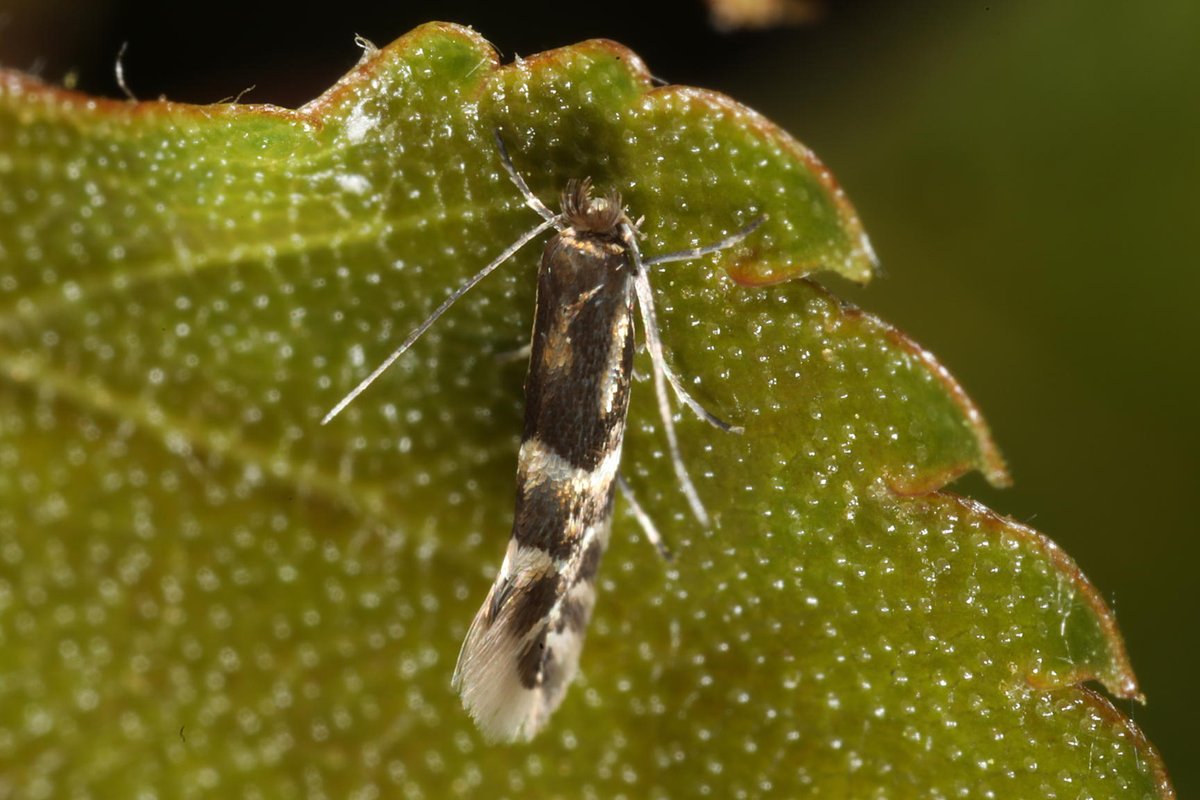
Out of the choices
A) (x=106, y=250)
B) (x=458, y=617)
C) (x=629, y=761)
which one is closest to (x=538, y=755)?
(x=629, y=761)

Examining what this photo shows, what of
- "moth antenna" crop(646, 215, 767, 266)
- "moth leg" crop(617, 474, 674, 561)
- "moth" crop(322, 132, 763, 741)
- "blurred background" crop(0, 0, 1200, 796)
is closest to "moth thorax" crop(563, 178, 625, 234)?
"moth" crop(322, 132, 763, 741)

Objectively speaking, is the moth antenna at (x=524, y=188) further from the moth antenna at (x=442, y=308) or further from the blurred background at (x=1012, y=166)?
the blurred background at (x=1012, y=166)

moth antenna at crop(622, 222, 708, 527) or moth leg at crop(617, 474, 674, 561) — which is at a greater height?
moth antenna at crop(622, 222, 708, 527)

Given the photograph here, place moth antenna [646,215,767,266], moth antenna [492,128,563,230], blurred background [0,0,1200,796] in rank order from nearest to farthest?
moth antenna [646,215,767,266], moth antenna [492,128,563,230], blurred background [0,0,1200,796]

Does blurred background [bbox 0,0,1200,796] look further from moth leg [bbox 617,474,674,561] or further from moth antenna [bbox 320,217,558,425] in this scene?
moth antenna [bbox 320,217,558,425]

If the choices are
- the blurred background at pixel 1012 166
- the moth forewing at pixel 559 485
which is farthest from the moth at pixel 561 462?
the blurred background at pixel 1012 166

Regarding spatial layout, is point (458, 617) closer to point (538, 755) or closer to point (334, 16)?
point (538, 755)
